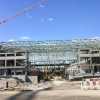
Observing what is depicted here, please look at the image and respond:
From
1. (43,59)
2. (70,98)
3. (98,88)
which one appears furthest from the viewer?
(43,59)

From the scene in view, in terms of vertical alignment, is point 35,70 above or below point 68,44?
below

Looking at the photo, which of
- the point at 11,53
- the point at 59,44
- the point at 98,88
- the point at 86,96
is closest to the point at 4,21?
the point at 11,53

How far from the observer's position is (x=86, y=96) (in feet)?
156

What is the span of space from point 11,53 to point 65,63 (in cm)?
2537

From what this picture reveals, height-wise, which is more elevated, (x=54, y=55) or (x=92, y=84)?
(x=54, y=55)

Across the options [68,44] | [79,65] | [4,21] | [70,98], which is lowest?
[70,98]

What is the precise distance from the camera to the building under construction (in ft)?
371

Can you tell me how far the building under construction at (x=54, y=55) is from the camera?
371ft

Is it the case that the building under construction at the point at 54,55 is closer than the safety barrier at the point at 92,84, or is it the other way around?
the safety barrier at the point at 92,84

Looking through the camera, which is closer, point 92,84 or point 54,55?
point 92,84

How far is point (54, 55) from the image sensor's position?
12425 centimetres

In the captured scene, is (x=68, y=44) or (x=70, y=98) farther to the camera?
(x=68, y=44)

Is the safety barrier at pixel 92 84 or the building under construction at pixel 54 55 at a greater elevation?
the building under construction at pixel 54 55

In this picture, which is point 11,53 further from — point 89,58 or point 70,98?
point 70,98
